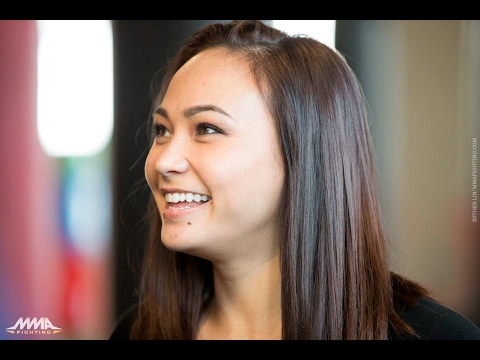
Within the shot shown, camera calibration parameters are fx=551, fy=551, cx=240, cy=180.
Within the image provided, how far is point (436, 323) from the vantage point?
4.16 ft

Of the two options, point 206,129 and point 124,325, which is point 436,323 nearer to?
point 206,129

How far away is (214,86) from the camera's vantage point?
52.5 inches

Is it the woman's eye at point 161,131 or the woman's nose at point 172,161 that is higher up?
the woman's eye at point 161,131

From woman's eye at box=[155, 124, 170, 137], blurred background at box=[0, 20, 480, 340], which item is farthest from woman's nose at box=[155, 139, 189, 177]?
blurred background at box=[0, 20, 480, 340]

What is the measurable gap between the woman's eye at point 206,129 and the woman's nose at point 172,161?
0.06 meters

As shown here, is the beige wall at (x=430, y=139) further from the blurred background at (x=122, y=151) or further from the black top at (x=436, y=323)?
the black top at (x=436, y=323)

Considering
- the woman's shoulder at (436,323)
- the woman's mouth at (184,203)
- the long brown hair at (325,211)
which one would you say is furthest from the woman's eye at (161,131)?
the woman's shoulder at (436,323)

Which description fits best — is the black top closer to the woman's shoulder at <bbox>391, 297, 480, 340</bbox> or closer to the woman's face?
the woman's shoulder at <bbox>391, 297, 480, 340</bbox>

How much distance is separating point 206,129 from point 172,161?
115 mm

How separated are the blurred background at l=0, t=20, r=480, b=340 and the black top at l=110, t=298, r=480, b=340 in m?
0.27

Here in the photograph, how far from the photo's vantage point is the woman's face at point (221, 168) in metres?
1.30

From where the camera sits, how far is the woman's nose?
1.31 m
